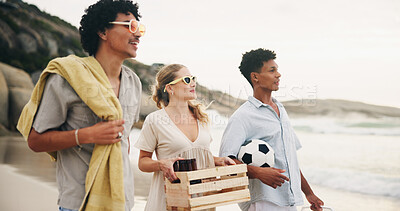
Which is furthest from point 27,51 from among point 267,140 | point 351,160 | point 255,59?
point 267,140

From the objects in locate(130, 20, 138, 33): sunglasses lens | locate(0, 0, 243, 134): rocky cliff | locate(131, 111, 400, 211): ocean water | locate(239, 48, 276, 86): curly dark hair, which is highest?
locate(130, 20, 138, 33): sunglasses lens

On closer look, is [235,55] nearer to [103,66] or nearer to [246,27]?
[246,27]

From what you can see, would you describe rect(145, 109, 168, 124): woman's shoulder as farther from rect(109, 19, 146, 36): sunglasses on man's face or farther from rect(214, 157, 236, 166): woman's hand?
rect(109, 19, 146, 36): sunglasses on man's face

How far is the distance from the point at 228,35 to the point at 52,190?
10.7 meters

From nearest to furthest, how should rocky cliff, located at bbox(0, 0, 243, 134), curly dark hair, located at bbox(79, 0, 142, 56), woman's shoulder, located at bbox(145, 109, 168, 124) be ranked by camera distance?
1. curly dark hair, located at bbox(79, 0, 142, 56)
2. woman's shoulder, located at bbox(145, 109, 168, 124)
3. rocky cliff, located at bbox(0, 0, 243, 134)

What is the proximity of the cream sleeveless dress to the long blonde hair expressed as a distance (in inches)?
5.9

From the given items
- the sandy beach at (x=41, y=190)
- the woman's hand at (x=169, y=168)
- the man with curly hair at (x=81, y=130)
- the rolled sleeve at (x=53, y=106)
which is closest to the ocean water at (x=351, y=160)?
the sandy beach at (x=41, y=190)

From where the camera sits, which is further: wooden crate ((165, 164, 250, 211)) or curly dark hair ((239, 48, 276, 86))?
curly dark hair ((239, 48, 276, 86))

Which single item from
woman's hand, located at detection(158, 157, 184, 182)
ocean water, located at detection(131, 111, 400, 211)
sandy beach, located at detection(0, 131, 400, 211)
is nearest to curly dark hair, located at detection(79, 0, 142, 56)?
woman's hand, located at detection(158, 157, 184, 182)

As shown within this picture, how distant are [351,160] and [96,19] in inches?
504

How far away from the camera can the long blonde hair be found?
10.4ft

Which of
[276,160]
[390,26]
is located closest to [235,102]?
[390,26]

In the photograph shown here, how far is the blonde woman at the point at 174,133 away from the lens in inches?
116

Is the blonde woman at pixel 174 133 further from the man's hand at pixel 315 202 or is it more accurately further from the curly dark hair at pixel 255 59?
the man's hand at pixel 315 202
